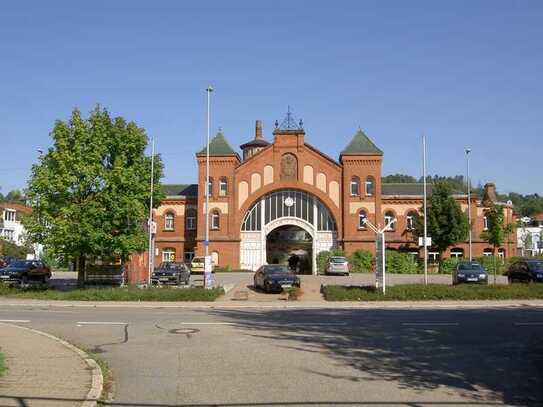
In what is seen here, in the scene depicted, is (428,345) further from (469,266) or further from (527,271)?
(469,266)

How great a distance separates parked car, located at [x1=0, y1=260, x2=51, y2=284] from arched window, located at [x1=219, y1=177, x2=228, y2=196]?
2143 cm

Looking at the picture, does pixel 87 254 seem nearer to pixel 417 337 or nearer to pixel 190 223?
pixel 417 337

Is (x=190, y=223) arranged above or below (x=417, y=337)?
above

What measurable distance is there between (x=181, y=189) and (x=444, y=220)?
93.7ft

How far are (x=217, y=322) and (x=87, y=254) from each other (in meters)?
13.7

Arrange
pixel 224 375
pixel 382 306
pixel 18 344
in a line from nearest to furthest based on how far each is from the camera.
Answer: pixel 224 375 → pixel 18 344 → pixel 382 306

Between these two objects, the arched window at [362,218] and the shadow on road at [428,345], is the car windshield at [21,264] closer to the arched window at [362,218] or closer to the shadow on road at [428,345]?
the shadow on road at [428,345]

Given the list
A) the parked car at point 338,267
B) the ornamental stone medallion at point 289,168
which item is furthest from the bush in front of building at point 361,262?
the ornamental stone medallion at point 289,168

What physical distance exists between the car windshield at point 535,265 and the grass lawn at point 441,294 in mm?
5664

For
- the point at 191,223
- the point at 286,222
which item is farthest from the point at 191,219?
the point at 286,222

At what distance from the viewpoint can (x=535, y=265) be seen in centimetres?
3161

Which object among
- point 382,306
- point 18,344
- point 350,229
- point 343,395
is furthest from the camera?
point 350,229

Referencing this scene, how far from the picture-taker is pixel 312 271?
54531mm

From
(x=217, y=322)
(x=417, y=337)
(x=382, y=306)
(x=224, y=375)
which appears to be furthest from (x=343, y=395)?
(x=382, y=306)
